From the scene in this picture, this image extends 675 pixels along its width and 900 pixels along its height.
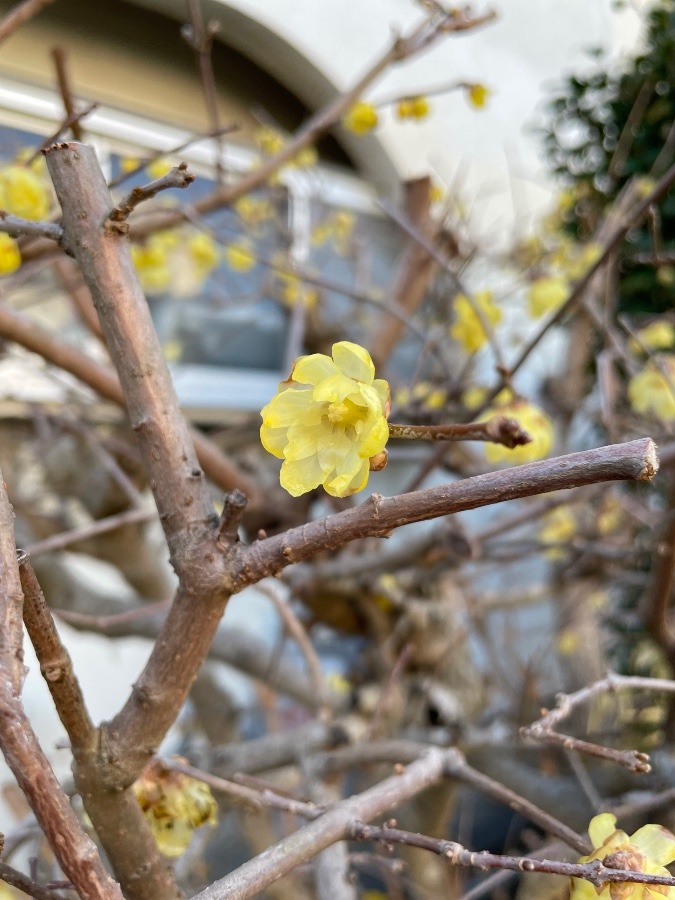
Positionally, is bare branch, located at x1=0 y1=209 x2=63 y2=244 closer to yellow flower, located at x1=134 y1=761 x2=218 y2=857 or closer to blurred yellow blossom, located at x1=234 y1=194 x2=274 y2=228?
yellow flower, located at x1=134 y1=761 x2=218 y2=857

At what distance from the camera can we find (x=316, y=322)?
209cm

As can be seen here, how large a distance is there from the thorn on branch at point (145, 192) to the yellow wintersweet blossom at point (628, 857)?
34 centimetres

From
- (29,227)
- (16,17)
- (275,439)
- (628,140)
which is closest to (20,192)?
(16,17)

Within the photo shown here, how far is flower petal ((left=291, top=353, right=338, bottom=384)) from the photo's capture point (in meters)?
0.31

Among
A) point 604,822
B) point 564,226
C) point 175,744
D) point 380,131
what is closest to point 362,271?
point 564,226

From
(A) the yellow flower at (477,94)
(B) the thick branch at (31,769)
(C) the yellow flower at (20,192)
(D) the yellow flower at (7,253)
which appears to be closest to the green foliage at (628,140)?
(A) the yellow flower at (477,94)

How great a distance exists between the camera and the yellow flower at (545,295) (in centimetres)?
107

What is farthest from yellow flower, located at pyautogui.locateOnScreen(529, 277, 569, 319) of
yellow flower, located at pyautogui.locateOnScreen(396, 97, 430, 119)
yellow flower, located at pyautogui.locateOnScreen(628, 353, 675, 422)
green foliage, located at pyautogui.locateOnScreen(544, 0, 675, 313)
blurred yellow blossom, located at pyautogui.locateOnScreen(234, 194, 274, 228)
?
blurred yellow blossom, located at pyautogui.locateOnScreen(234, 194, 274, 228)

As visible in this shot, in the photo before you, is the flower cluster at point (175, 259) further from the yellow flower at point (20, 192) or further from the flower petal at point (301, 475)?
the flower petal at point (301, 475)

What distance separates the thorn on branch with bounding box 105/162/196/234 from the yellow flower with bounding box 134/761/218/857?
298 millimetres

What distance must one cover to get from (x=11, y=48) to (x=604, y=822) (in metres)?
2.25

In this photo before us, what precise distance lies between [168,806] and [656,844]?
0.26 meters

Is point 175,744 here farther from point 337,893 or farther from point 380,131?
point 380,131

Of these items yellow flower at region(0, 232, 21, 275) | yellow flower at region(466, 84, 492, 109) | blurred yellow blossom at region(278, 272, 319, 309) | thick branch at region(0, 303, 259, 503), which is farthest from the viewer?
blurred yellow blossom at region(278, 272, 319, 309)
